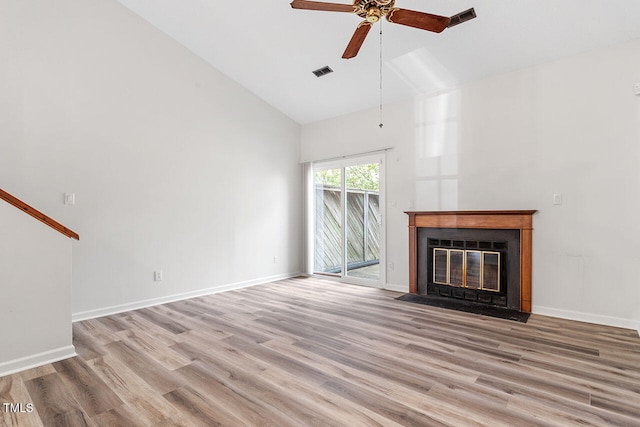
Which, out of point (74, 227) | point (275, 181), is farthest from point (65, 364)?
point (275, 181)

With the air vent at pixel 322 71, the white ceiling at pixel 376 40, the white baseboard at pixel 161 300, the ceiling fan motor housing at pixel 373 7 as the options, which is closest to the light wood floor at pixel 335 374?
the white baseboard at pixel 161 300

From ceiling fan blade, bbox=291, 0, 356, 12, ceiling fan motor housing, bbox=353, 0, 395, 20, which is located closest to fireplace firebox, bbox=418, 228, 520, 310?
ceiling fan motor housing, bbox=353, 0, 395, 20

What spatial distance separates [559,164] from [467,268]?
63.7 inches

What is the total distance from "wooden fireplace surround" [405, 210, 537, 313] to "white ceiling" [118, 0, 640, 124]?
5.81ft

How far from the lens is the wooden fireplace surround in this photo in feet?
12.9

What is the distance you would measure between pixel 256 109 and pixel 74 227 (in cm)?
323

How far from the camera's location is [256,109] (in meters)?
5.70

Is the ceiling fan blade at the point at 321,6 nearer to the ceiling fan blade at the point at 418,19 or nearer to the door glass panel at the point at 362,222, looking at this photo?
the ceiling fan blade at the point at 418,19

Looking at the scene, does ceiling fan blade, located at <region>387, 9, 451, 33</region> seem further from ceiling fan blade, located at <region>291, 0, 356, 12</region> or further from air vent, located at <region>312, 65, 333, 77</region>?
air vent, located at <region>312, 65, 333, 77</region>

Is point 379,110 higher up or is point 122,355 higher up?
point 379,110

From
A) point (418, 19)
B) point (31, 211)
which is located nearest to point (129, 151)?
point (31, 211)

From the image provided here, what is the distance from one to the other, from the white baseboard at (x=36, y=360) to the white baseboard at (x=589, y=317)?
4727 millimetres

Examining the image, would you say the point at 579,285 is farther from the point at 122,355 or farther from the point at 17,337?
the point at 17,337

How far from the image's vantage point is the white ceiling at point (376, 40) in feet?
10.7
